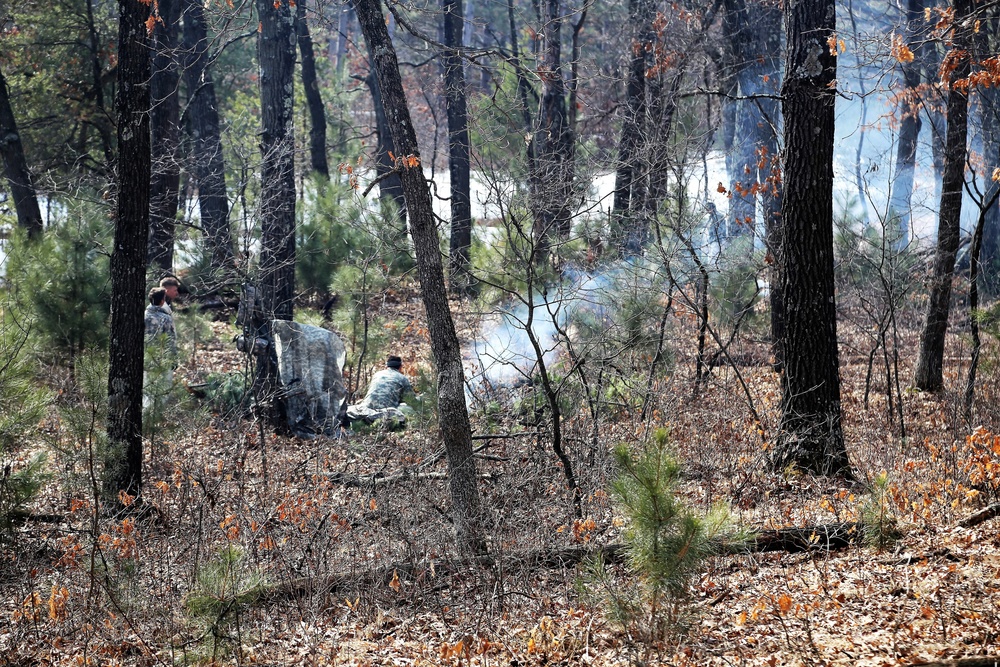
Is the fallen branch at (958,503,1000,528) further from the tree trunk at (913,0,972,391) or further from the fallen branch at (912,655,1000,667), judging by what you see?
the tree trunk at (913,0,972,391)

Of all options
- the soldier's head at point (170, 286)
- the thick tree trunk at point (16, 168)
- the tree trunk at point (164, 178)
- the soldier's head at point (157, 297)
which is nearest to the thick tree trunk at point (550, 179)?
the soldier's head at point (157, 297)

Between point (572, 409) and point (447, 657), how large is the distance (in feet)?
13.4

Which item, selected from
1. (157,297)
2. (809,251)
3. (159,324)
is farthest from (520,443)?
(157,297)

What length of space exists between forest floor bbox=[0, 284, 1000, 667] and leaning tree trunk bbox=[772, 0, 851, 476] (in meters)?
0.36

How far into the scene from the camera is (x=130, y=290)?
25.6 feet

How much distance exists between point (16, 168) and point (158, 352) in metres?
7.42

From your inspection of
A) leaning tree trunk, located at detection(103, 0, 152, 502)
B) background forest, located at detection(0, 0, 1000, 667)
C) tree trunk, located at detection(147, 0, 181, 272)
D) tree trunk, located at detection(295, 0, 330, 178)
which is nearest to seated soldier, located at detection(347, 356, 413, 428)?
background forest, located at detection(0, 0, 1000, 667)

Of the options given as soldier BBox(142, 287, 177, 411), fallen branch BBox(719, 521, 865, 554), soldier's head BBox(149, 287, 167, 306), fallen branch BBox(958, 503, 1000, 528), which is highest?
soldier's head BBox(149, 287, 167, 306)

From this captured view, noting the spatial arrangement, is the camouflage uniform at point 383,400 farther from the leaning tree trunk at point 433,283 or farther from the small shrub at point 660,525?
the small shrub at point 660,525

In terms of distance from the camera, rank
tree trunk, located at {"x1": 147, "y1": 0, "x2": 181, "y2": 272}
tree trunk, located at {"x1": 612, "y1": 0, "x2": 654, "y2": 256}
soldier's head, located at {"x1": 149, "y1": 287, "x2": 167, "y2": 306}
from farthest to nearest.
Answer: tree trunk, located at {"x1": 147, "y1": 0, "x2": 181, "y2": 272} < tree trunk, located at {"x1": 612, "y1": 0, "x2": 654, "y2": 256} < soldier's head, located at {"x1": 149, "y1": 287, "x2": 167, "y2": 306}

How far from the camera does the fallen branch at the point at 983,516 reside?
588 centimetres

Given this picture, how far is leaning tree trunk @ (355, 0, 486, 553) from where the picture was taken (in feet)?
22.0

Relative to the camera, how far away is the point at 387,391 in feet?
34.7

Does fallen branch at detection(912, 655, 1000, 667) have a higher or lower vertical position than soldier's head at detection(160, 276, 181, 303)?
lower
